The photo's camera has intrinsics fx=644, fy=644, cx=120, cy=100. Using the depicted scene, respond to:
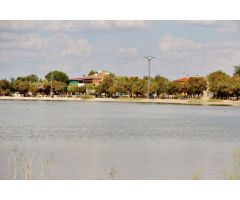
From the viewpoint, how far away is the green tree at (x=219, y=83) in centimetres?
5603

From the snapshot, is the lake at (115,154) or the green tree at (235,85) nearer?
the lake at (115,154)

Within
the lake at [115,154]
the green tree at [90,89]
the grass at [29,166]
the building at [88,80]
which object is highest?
the building at [88,80]

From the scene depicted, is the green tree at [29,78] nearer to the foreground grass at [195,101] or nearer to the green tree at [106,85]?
the green tree at [106,85]

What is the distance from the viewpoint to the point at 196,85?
199ft

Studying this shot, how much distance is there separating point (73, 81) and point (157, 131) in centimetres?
5735

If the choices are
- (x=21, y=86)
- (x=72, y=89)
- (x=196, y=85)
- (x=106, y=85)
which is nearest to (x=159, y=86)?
(x=196, y=85)

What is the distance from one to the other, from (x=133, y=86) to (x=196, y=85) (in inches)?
298

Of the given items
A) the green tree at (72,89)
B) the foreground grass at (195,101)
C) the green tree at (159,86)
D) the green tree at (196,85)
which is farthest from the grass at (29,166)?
the green tree at (72,89)

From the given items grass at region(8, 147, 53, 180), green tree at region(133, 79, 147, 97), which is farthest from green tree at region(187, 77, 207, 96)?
grass at region(8, 147, 53, 180)

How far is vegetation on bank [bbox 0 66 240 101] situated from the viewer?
5831 centimetres

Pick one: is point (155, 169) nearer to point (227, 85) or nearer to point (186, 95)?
point (227, 85)

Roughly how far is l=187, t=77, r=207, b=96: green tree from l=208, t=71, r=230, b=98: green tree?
3.03ft
